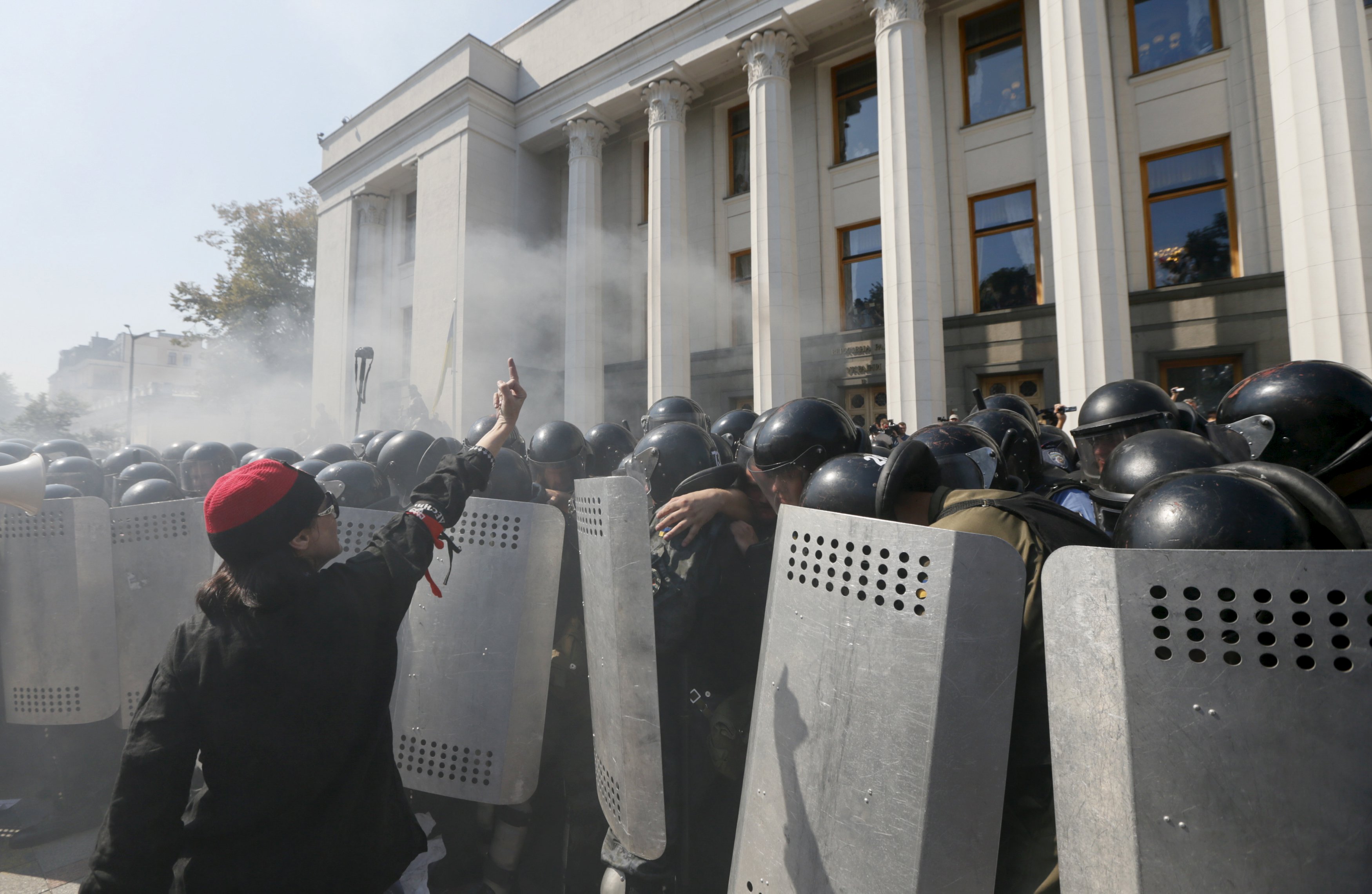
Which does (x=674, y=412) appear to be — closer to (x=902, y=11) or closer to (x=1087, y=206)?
(x=1087, y=206)

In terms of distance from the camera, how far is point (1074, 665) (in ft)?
3.76

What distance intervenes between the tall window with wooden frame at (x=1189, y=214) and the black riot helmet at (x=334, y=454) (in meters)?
12.9

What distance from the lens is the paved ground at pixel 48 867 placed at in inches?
117

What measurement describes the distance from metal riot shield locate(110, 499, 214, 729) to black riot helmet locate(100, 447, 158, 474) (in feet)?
13.1

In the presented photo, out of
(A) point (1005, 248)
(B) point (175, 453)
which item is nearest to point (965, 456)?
(B) point (175, 453)

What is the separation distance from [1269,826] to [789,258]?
1383cm

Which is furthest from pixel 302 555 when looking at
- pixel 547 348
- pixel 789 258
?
pixel 547 348

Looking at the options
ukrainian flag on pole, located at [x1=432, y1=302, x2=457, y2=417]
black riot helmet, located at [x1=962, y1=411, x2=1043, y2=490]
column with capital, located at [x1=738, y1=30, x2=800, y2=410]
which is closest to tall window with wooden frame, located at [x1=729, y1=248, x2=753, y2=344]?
column with capital, located at [x1=738, y1=30, x2=800, y2=410]

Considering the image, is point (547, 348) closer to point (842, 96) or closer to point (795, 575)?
point (842, 96)

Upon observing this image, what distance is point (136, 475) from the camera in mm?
5551

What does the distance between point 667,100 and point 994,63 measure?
7.26 meters

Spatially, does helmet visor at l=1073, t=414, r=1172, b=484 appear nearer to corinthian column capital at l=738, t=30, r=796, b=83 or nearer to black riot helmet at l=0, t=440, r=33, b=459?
black riot helmet at l=0, t=440, r=33, b=459

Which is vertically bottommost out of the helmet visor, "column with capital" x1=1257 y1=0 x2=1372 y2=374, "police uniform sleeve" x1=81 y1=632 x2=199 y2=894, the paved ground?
the paved ground

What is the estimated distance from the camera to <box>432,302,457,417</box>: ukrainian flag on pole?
18.2 meters
